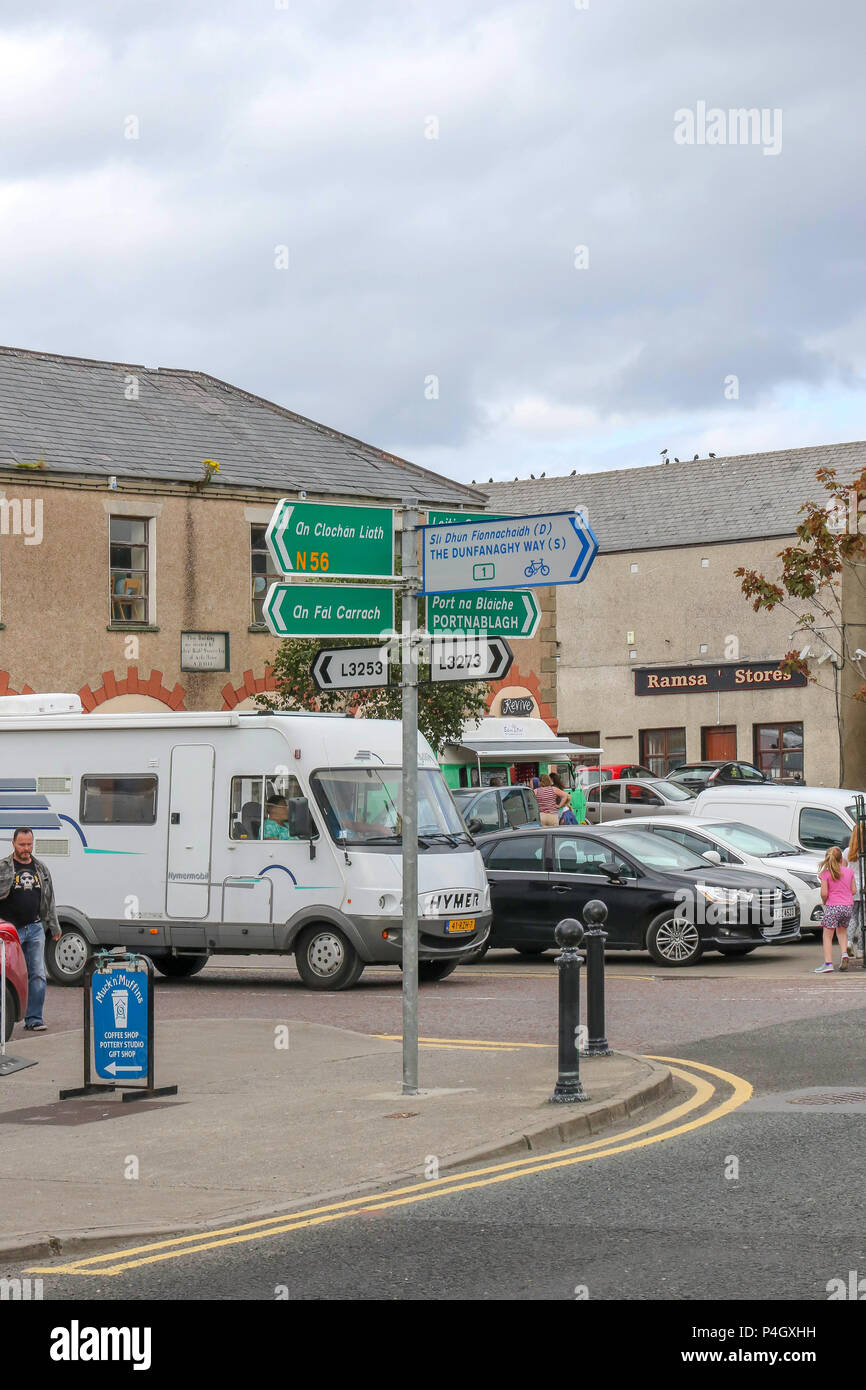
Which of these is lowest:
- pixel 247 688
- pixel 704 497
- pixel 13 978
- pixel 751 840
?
pixel 13 978

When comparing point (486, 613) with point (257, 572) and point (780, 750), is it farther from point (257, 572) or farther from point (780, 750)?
point (780, 750)

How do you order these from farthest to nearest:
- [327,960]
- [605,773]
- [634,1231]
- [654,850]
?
[605,773] < [654,850] < [327,960] < [634,1231]

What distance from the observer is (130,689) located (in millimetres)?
30953

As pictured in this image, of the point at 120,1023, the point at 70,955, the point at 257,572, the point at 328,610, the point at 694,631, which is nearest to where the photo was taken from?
the point at 328,610

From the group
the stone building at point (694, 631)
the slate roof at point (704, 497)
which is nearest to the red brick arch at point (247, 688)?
the stone building at point (694, 631)

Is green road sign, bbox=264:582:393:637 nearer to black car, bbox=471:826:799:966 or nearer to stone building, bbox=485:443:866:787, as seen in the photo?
black car, bbox=471:826:799:966

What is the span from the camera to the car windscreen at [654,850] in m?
20.1

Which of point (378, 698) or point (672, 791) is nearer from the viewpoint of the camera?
point (378, 698)

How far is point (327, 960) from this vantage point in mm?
18500

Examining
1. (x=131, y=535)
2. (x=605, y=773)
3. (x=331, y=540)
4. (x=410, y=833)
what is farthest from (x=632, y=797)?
(x=331, y=540)

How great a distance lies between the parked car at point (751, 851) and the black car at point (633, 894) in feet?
1.78

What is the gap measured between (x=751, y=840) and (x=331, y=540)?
39.5 feet

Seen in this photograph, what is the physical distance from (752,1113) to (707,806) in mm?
13725

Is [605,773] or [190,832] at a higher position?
[605,773]
